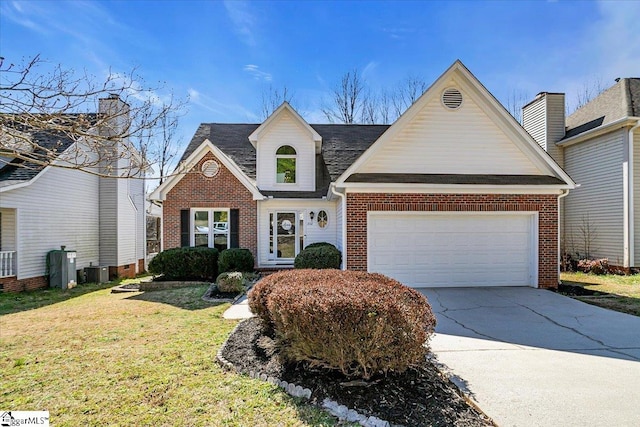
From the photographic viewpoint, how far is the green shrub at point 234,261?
1359cm

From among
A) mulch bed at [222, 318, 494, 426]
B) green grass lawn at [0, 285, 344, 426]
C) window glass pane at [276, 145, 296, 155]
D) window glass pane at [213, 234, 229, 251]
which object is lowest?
green grass lawn at [0, 285, 344, 426]

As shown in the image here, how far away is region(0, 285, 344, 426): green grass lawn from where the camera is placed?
380 cm

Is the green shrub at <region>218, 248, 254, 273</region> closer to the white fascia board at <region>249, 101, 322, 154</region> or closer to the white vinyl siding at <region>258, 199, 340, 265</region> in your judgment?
the white vinyl siding at <region>258, 199, 340, 265</region>

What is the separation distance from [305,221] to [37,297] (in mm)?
9408

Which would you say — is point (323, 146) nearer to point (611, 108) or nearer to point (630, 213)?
point (611, 108)

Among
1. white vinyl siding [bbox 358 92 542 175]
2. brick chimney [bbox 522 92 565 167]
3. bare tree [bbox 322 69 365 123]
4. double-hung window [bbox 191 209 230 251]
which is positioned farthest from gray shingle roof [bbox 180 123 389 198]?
bare tree [bbox 322 69 365 123]

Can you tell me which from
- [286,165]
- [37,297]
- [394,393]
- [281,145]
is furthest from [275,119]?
[394,393]

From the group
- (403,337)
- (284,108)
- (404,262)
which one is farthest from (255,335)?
(284,108)

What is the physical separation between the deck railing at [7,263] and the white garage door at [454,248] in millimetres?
11962

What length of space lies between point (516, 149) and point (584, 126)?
7979 mm

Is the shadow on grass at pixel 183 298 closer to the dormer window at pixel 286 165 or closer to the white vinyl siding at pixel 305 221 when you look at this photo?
the white vinyl siding at pixel 305 221

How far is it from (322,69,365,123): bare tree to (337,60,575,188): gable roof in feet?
62.2

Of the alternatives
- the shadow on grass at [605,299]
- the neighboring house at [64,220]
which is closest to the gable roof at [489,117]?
the shadow on grass at [605,299]

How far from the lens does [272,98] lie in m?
29.5
